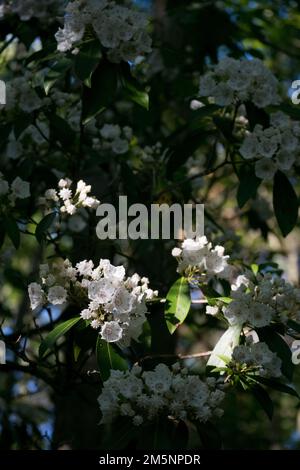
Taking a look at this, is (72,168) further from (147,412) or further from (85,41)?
(147,412)

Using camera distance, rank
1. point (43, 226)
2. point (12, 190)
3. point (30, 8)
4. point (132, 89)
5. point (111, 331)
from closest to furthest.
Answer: point (111, 331)
point (43, 226)
point (12, 190)
point (132, 89)
point (30, 8)

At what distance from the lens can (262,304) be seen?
2217mm

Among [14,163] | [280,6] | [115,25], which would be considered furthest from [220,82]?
[280,6]

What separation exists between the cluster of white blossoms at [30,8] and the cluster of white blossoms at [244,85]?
91cm

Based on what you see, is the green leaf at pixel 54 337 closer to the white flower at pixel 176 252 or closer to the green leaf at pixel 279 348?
the white flower at pixel 176 252

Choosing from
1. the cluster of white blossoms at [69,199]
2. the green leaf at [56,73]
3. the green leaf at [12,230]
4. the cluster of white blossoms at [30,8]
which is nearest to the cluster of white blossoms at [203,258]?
the cluster of white blossoms at [69,199]

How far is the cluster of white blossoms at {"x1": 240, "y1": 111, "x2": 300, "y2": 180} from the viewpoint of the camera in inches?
99.7

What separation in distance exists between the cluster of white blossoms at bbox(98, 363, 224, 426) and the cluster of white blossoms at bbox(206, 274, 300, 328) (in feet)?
0.92

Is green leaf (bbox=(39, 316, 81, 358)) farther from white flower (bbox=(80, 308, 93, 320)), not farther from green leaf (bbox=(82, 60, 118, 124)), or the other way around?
green leaf (bbox=(82, 60, 118, 124))

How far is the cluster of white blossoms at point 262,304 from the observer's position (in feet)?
7.22

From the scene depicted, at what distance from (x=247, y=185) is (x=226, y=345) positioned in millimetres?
656

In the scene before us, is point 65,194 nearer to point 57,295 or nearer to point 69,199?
point 69,199

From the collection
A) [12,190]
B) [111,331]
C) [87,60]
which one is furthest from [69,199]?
[111,331]

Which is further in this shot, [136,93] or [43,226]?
[136,93]
